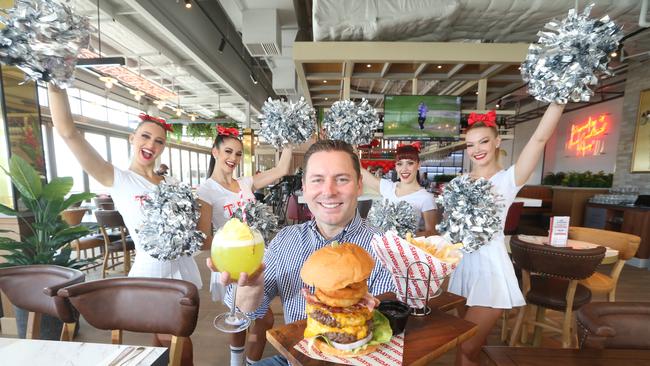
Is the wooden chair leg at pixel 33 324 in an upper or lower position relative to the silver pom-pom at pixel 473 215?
lower

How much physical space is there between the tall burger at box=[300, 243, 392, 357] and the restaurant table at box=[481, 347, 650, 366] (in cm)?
49

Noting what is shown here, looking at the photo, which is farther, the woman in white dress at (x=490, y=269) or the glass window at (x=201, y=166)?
the glass window at (x=201, y=166)

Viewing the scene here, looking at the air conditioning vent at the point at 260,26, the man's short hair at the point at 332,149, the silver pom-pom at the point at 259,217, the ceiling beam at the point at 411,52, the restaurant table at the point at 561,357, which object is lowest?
the restaurant table at the point at 561,357

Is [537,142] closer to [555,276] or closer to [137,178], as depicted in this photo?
[555,276]

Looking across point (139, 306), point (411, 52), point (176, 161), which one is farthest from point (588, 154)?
point (176, 161)

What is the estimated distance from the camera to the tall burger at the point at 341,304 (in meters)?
0.79

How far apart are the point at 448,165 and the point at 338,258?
684 inches

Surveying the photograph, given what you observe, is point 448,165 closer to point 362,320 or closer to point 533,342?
point 533,342

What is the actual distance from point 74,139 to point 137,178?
44 cm

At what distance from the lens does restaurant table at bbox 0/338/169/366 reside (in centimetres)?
92

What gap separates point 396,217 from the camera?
235 centimetres

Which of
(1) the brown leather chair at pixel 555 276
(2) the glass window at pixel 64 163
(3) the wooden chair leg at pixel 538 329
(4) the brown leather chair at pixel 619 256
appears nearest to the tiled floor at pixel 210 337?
(3) the wooden chair leg at pixel 538 329

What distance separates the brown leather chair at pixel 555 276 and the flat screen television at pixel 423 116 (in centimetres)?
316

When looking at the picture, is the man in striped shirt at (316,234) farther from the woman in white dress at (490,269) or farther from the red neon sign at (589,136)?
the red neon sign at (589,136)
